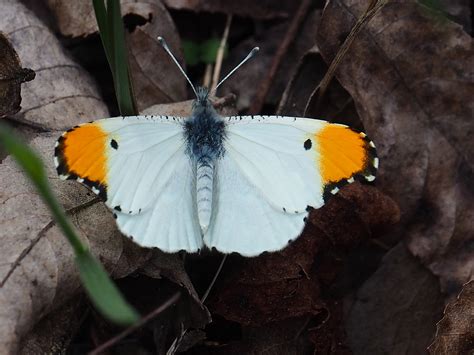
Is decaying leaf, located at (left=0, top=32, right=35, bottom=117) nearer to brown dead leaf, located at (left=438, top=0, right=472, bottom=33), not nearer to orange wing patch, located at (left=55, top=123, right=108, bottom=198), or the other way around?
orange wing patch, located at (left=55, top=123, right=108, bottom=198)

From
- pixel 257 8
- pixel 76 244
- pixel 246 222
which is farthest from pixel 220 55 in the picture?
pixel 76 244

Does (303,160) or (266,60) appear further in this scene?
(266,60)

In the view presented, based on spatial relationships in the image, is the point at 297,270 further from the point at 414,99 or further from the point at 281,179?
the point at 414,99

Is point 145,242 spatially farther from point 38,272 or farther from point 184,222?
point 38,272

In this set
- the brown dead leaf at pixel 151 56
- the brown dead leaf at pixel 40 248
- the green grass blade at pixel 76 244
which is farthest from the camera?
the brown dead leaf at pixel 151 56

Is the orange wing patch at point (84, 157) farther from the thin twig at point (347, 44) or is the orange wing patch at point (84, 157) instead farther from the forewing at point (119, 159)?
the thin twig at point (347, 44)

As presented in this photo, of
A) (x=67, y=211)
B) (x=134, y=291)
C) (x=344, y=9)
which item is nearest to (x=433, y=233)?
(x=344, y=9)

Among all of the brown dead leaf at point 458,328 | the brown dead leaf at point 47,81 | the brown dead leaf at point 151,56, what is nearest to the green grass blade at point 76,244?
the brown dead leaf at point 47,81
